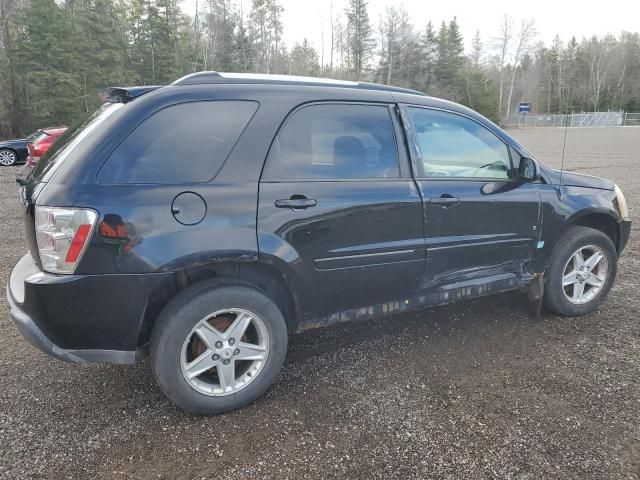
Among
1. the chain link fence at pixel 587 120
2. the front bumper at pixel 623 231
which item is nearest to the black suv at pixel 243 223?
the front bumper at pixel 623 231

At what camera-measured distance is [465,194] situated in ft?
10.7

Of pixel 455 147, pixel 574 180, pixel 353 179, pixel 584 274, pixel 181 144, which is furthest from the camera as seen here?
pixel 584 274

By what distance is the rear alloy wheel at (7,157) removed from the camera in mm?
16453

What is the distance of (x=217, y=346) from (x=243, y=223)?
697mm

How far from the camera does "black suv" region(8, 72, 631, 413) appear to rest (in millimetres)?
2342

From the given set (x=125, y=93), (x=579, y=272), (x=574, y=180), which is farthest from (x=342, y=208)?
(x=579, y=272)

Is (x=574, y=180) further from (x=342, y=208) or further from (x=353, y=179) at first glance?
(x=342, y=208)

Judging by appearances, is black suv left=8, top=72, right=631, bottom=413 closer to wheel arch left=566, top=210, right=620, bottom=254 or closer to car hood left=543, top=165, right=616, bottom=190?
car hood left=543, top=165, right=616, bottom=190

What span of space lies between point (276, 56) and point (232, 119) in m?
61.8

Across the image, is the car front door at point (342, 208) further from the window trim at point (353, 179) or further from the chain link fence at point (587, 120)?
the chain link fence at point (587, 120)

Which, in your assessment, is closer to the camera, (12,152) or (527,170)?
(527,170)

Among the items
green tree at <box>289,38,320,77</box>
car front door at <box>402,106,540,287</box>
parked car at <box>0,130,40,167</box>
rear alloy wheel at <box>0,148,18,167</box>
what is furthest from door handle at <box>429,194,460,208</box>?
green tree at <box>289,38,320,77</box>

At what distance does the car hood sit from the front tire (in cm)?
245

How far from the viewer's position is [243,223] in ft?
8.32
